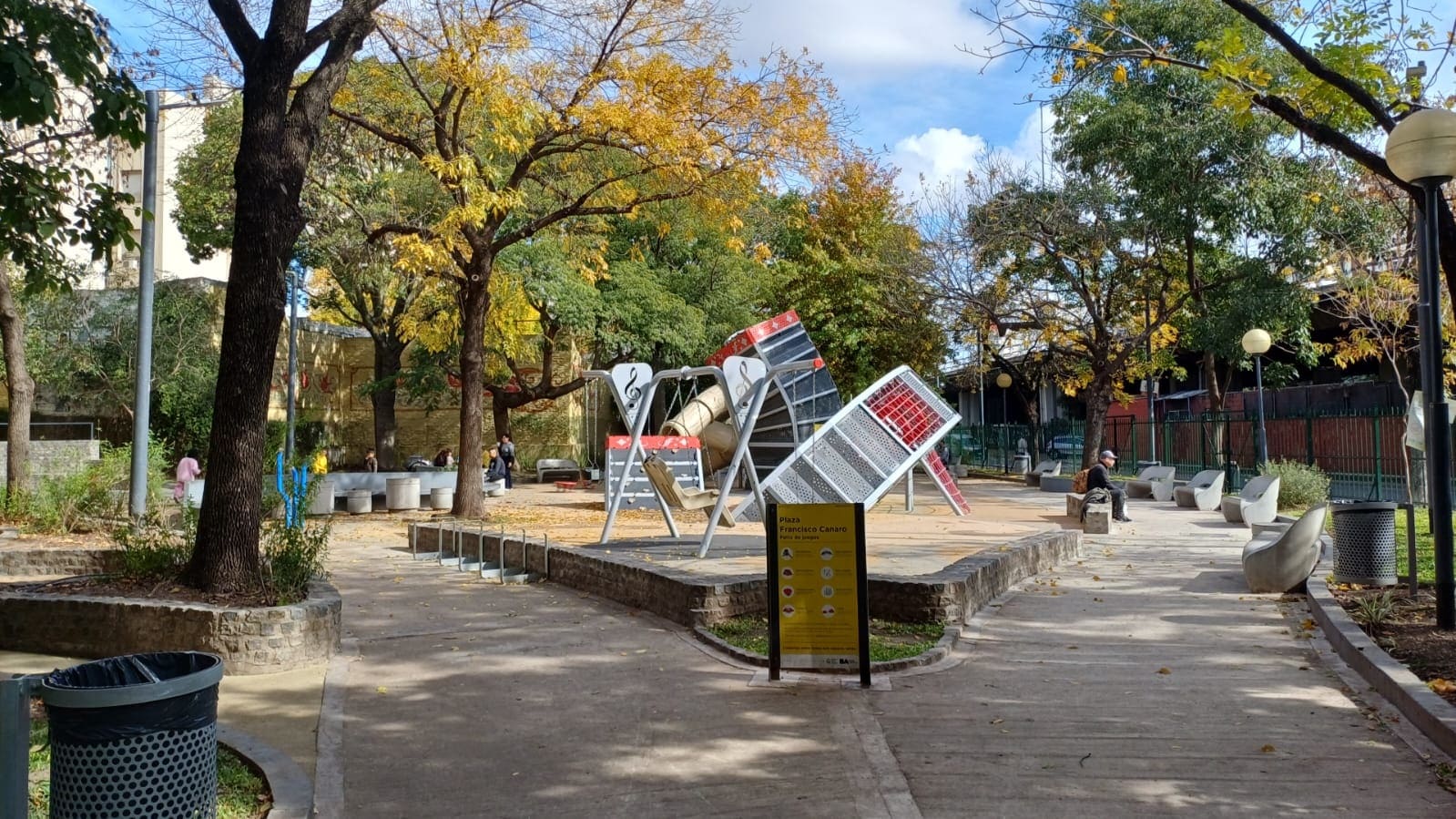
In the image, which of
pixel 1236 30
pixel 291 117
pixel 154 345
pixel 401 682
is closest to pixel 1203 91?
pixel 1236 30

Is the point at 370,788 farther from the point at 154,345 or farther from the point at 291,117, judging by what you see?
the point at 154,345

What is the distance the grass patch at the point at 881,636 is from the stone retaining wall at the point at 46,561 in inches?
291

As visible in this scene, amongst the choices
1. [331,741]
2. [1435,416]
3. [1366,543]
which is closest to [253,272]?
[331,741]

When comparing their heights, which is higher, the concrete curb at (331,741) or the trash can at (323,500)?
the trash can at (323,500)

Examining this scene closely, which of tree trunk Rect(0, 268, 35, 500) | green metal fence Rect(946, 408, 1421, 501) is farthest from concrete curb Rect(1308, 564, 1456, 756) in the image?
tree trunk Rect(0, 268, 35, 500)

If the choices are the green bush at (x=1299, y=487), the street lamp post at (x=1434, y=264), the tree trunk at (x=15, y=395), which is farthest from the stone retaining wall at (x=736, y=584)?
the tree trunk at (x=15, y=395)

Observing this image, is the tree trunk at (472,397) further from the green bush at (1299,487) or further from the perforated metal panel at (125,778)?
the perforated metal panel at (125,778)

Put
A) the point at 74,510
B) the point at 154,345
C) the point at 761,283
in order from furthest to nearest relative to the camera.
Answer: the point at 761,283 → the point at 154,345 → the point at 74,510

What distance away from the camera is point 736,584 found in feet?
30.0

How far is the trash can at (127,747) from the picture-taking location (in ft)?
12.1

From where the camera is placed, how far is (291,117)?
8.84 meters

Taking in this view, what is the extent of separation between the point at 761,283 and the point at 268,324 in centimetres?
2846

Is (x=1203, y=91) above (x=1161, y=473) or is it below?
above

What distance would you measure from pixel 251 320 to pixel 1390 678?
8354 mm
